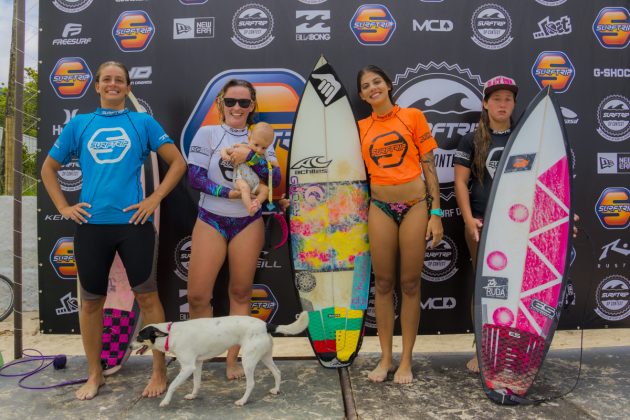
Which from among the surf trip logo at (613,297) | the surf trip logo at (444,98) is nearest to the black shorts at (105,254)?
the surf trip logo at (444,98)

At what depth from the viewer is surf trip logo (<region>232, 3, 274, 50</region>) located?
10.7ft

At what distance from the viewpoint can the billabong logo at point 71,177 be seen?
332 centimetres

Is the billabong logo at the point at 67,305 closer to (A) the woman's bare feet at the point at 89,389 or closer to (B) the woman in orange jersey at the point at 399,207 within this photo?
(A) the woman's bare feet at the point at 89,389

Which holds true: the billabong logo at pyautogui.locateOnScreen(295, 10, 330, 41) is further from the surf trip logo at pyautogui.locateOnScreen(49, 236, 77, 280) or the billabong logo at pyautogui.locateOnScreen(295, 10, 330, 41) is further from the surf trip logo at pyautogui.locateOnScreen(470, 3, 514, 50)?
the surf trip logo at pyautogui.locateOnScreen(49, 236, 77, 280)

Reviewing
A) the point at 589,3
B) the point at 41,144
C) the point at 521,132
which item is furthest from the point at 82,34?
the point at 589,3

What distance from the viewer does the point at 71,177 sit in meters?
3.32

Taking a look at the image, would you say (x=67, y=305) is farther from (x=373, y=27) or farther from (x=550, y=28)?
(x=550, y=28)

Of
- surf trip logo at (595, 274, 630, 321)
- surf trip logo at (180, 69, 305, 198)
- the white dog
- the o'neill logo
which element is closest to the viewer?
the white dog

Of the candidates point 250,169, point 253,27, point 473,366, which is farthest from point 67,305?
point 473,366

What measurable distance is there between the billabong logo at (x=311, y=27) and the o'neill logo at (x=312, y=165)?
3.11 feet

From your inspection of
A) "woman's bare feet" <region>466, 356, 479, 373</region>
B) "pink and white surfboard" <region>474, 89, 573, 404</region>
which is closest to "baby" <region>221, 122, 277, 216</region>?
"pink and white surfboard" <region>474, 89, 573, 404</region>

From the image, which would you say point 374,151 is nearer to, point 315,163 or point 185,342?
point 315,163

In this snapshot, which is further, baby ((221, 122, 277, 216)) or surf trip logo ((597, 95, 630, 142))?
surf trip logo ((597, 95, 630, 142))

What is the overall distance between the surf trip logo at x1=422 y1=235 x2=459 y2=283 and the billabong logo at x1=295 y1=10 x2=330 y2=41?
1760mm
